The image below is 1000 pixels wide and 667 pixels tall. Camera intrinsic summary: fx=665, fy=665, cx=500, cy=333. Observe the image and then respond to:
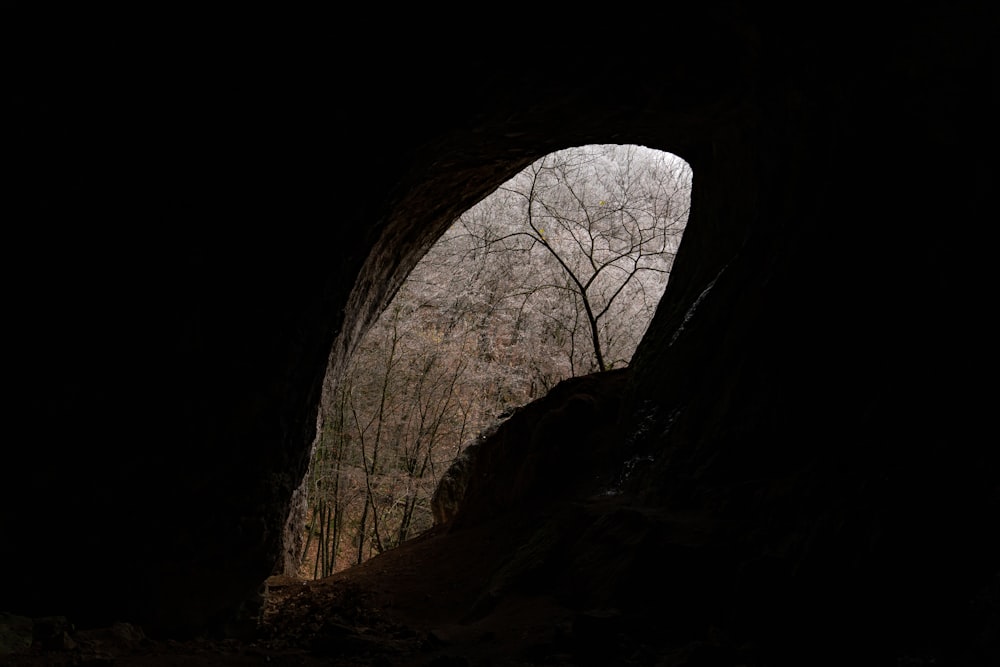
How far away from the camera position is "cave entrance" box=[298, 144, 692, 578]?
43.3ft

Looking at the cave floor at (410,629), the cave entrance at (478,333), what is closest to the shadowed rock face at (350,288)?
the cave floor at (410,629)

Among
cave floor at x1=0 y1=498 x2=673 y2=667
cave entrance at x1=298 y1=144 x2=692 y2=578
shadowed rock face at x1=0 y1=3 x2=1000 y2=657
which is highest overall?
cave entrance at x1=298 y1=144 x2=692 y2=578

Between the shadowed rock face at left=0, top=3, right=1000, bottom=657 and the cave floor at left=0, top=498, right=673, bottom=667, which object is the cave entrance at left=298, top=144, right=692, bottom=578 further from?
the shadowed rock face at left=0, top=3, right=1000, bottom=657

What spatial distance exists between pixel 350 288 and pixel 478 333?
891 centimetres

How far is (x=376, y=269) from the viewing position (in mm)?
6594

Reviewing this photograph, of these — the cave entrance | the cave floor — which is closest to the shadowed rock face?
the cave floor

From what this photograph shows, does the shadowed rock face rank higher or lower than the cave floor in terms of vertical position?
higher

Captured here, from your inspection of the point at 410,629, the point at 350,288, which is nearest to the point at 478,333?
the point at 350,288

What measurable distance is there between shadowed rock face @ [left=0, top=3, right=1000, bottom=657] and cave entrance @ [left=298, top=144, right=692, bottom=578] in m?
8.35

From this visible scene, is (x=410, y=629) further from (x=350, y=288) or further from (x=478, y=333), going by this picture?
(x=478, y=333)

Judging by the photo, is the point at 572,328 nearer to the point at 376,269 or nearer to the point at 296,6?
the point at 376,269

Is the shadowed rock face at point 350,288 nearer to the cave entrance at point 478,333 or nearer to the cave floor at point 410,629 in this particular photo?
the cave floor at point 410,629

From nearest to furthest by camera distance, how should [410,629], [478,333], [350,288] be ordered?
[410,629], [350,288], [478,333]

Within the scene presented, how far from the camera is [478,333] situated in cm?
1380
